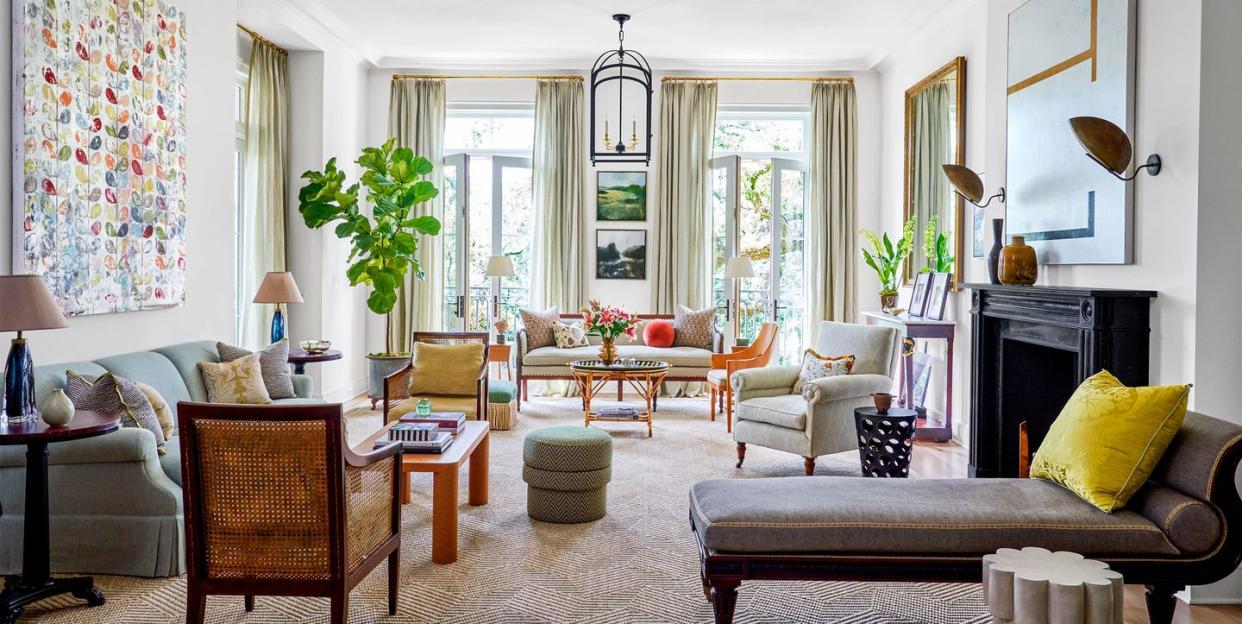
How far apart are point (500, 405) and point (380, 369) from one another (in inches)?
59.2

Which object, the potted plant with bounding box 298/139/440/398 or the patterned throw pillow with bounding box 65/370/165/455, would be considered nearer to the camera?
the patterned throw pillow with bounding box 65/370/165/455

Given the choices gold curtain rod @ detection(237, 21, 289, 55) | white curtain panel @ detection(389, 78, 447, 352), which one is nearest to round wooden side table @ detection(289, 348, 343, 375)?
white curtain panel @ detection(389, 78, 447, 352)

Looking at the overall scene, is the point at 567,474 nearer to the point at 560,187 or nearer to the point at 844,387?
the point at 844,387

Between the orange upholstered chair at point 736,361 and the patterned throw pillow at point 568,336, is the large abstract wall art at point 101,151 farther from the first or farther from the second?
the orange upholstered chair at point 736,361

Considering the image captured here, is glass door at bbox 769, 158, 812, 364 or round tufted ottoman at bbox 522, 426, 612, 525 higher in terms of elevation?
glass door at bbox 769, 158, 812, 364

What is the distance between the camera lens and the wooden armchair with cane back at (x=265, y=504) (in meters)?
2.67

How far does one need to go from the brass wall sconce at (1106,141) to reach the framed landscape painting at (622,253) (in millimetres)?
5598

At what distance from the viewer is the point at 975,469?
16.0 ft

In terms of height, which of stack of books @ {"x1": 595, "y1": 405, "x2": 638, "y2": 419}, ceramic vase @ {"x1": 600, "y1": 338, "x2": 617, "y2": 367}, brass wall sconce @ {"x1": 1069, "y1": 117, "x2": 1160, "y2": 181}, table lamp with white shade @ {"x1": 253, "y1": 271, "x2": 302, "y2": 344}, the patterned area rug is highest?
brass wall sconce @ {"x1": 1069, "y1": 117, "x2": 1160, "y2": 181}

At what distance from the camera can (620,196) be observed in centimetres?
901

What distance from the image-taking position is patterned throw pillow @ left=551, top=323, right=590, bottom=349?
27.1 ft

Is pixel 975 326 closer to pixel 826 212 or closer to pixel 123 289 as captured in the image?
pixel 826 212

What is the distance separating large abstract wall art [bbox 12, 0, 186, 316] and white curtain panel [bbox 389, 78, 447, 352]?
11.9 ft

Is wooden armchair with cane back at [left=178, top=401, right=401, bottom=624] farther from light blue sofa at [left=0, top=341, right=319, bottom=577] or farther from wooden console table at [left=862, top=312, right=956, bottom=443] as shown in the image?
wooden console table at [left=862, top=312, right=956, bottom=443]
